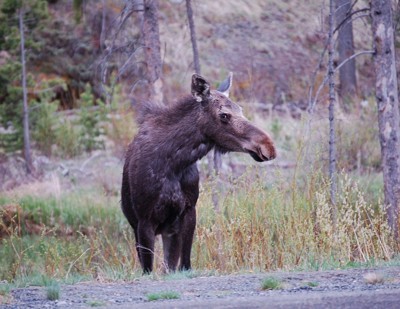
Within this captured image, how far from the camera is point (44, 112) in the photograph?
22.9m

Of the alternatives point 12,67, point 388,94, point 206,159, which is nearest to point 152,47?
point 388,94

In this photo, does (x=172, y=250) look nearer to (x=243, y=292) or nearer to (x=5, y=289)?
(x=5, y=289)

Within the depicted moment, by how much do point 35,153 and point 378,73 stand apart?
42.4ft

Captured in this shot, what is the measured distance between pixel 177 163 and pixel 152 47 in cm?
498

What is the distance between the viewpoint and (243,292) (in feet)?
23.6

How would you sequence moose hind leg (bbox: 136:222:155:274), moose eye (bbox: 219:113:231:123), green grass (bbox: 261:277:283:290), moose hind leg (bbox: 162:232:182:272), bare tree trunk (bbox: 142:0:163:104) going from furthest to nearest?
bare tree trunk (bbox: 142:0:163:104)
moose hind leg (bbox: 162:232:182:272)
moose hind leg (bbox: 136:222:155:274)
moose eye (bbox: 219:113:231:123)
green grass (bbox: 261:277:283:290)

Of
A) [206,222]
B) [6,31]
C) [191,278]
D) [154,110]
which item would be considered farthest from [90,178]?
[191,278]

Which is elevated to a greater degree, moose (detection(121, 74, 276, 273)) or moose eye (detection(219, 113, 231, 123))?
moose eye (detection(219, 113, 231, 123))

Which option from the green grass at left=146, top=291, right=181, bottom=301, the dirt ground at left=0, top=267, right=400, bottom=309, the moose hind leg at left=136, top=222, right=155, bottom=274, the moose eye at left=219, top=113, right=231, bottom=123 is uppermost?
the moose eye at left=219, top=113, right=231, bottom=123

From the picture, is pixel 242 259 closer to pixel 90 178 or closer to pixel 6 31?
pixel 90 178

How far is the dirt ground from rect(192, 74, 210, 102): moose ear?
2391 millimetres

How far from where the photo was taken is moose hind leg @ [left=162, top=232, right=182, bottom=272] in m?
9.98

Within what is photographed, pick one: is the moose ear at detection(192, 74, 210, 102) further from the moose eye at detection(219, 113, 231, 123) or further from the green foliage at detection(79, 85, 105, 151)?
the green foliage at detection(79, 85, 105, 151)

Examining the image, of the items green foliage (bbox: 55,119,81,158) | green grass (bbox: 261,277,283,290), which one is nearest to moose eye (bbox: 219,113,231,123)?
green grass (bbox: 261,277,283,290)
